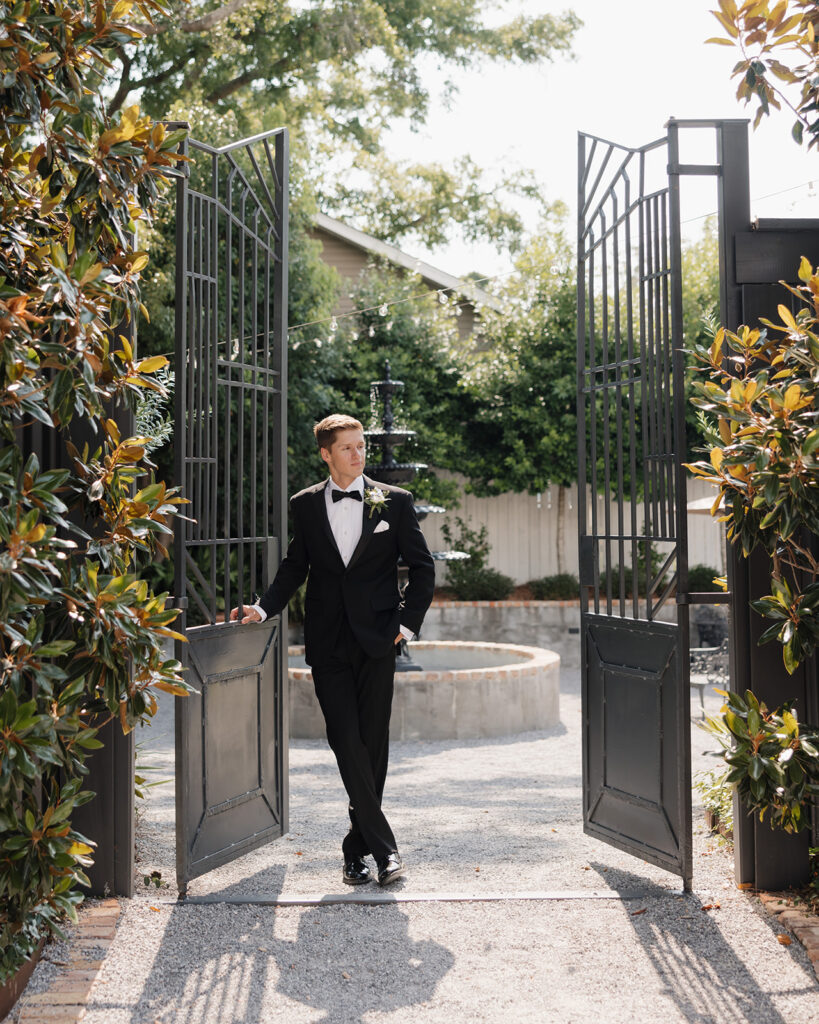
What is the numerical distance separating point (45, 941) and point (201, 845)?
0.77 metres

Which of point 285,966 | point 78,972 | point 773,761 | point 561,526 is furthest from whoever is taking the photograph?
point 561,526

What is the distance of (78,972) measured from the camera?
3.59 m

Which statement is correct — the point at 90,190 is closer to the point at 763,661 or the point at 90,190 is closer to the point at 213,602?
the point at 213,602

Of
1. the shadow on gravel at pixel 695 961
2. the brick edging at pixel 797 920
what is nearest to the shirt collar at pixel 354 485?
the shadow on gravel at pixel 695 961

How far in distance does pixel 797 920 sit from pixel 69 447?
3.19 metres

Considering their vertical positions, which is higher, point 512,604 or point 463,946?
point 512,604

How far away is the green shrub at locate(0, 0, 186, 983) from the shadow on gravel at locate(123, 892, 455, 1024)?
633mm

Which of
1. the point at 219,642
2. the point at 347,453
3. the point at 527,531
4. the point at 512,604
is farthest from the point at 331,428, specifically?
the point at 527,531

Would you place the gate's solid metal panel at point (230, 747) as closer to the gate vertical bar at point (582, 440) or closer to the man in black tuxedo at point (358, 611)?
the man in black tuxedo at point (358, 611)

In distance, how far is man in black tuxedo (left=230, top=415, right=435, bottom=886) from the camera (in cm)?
453

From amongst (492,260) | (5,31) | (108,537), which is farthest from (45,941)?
(492,260)

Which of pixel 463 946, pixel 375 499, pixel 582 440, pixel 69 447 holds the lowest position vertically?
pixel 463 946

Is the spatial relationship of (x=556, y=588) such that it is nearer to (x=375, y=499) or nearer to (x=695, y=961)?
(x=375, y=499)

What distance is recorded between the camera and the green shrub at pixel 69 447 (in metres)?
2.87
